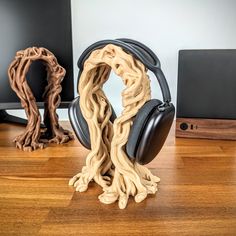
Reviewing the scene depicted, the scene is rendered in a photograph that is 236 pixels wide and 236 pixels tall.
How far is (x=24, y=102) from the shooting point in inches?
30.3

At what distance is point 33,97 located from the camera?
2.55 ft

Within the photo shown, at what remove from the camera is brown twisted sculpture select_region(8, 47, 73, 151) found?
75 cm

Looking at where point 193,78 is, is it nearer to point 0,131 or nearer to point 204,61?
point 204,61

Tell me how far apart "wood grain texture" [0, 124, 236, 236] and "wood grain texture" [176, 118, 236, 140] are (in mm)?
74

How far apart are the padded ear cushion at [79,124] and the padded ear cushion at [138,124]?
122 mm

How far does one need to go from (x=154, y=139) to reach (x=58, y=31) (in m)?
0.57

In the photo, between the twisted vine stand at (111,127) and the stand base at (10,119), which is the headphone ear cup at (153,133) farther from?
the stand base at (10,119)

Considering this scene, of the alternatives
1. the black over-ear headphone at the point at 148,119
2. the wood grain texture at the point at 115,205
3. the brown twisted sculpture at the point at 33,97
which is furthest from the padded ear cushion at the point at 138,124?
the brown twisted sculpture at the point at 33,97

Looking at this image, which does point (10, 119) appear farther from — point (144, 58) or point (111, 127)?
point (144, 58)

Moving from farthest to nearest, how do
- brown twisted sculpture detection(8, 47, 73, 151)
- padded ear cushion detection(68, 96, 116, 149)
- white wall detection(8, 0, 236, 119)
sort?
white wall detection(8, 0, 236, 119) < brown twisted sculpture detection(8, 47, 73, 151) < padded ear cushion detection(68, 96, 116, 149)

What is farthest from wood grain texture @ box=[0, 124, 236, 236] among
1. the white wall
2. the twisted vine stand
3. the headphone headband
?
the white wall

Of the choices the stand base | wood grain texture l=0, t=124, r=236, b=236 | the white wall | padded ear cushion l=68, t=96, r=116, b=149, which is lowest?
wood grain texture l=0, t=124, r=236, b=236

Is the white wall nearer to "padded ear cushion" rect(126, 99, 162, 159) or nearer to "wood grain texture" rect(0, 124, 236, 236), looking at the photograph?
"wood grain texture" rect(0, 124, 236, 236)

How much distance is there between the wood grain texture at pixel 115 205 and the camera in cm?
44
